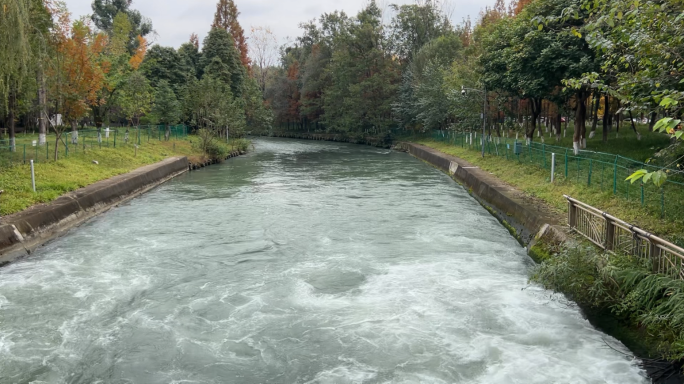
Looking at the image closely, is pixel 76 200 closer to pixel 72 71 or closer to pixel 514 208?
pixel 72 71

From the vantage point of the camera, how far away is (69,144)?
28.3 m

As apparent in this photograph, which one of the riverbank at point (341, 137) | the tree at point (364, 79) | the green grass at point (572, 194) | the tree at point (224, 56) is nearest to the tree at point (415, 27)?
the tree at point (364, 79)

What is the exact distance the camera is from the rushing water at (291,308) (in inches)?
293

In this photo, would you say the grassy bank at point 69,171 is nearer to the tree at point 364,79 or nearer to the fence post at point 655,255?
the fence post at point 655,255

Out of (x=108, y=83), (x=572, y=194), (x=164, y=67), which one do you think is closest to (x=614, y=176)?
(x=572, y=194)

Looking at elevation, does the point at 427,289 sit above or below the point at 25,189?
below

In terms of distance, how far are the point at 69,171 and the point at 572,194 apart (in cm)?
1873

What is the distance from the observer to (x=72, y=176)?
20656mm

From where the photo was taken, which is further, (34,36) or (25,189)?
(34,36)

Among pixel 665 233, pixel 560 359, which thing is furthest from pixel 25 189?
pixel 665 233

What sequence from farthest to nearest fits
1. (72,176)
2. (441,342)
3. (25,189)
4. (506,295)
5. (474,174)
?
(474,174), (72,176), (25,189), (506,295), (441,342)

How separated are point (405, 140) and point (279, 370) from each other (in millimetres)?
51977

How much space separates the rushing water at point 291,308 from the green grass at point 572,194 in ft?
7.07

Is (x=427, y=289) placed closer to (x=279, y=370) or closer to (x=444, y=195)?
(x=279, y=370)
